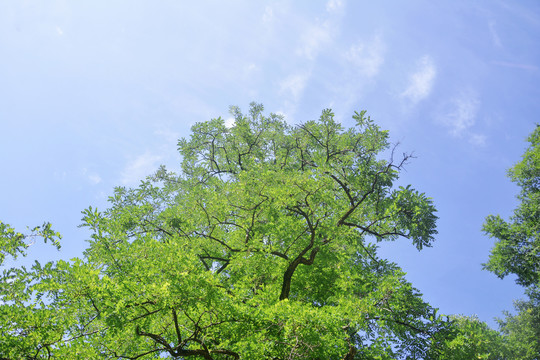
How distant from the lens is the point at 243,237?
1316 cm

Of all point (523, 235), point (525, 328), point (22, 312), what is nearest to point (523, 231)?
point (523, 235)

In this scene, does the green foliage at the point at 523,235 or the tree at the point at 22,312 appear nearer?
the tree at the point at 22,312

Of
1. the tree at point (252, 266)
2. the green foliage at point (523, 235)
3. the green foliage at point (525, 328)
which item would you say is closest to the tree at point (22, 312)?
the tree at point (252, 266)

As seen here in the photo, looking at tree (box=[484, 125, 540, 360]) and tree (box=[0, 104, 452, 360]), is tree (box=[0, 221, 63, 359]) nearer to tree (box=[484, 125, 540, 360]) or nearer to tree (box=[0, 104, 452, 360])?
tree (box=[0, 104, 452, 360])

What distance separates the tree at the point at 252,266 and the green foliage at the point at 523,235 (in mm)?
7112

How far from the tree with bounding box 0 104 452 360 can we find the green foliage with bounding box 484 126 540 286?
711 centimetres

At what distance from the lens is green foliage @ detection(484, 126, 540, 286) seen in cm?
1758

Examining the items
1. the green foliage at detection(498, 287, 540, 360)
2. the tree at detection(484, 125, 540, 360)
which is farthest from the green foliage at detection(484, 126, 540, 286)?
the green foliage at detection(498, 287, 540, 360)

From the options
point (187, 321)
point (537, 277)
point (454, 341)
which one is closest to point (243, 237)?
point (187, 321)

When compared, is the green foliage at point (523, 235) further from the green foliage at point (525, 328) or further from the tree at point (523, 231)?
the green foliage at point (525, 328)

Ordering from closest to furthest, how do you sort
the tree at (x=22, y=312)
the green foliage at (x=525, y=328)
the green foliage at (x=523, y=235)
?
the tree at (x=22, y=312) → the green foliage at (x=523, y=235) → the green foliage at (x=525, y=328)

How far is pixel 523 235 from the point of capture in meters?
17.9

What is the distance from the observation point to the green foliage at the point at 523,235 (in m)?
17.6

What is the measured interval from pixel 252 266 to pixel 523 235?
15224 mm
